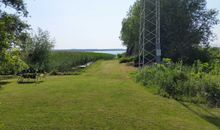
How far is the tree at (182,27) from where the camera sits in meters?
36.4

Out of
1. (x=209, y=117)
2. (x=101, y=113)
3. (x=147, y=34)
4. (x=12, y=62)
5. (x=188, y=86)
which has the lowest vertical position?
(x=209, y=117)

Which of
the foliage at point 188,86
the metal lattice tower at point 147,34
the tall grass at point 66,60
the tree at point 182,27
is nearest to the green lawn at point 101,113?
the foliage at point 188,86

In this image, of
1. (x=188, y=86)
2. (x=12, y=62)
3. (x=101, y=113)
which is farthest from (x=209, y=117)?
(x=12, y=62)

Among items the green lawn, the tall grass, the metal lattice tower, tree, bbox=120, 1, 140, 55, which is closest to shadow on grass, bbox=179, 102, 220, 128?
the green lawn

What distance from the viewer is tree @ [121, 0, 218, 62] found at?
36.4 metres

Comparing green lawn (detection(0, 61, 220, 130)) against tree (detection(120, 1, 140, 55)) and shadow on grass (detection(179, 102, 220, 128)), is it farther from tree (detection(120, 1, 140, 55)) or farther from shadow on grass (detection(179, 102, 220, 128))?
tree (detection(120, 1, 140, 55))

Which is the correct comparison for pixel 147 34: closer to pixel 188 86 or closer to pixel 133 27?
pixel 133 27

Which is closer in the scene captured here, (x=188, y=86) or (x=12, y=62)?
(x=12, y=62)

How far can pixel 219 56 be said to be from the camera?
4000 centimetres

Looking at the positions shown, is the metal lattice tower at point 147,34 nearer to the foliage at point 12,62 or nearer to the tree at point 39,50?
the tree at point 39,50

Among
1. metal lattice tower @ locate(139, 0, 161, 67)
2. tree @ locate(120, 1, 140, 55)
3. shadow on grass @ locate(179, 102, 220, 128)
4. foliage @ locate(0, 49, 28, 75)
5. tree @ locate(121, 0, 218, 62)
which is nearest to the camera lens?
foliage @ locate(0, 49, 28, 75)

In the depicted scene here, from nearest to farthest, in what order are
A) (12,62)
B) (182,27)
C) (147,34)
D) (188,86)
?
(12,62) → (188,86) → (147,34) → (182,27)

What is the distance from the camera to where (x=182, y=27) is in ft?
122

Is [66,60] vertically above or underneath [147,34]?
underneath
